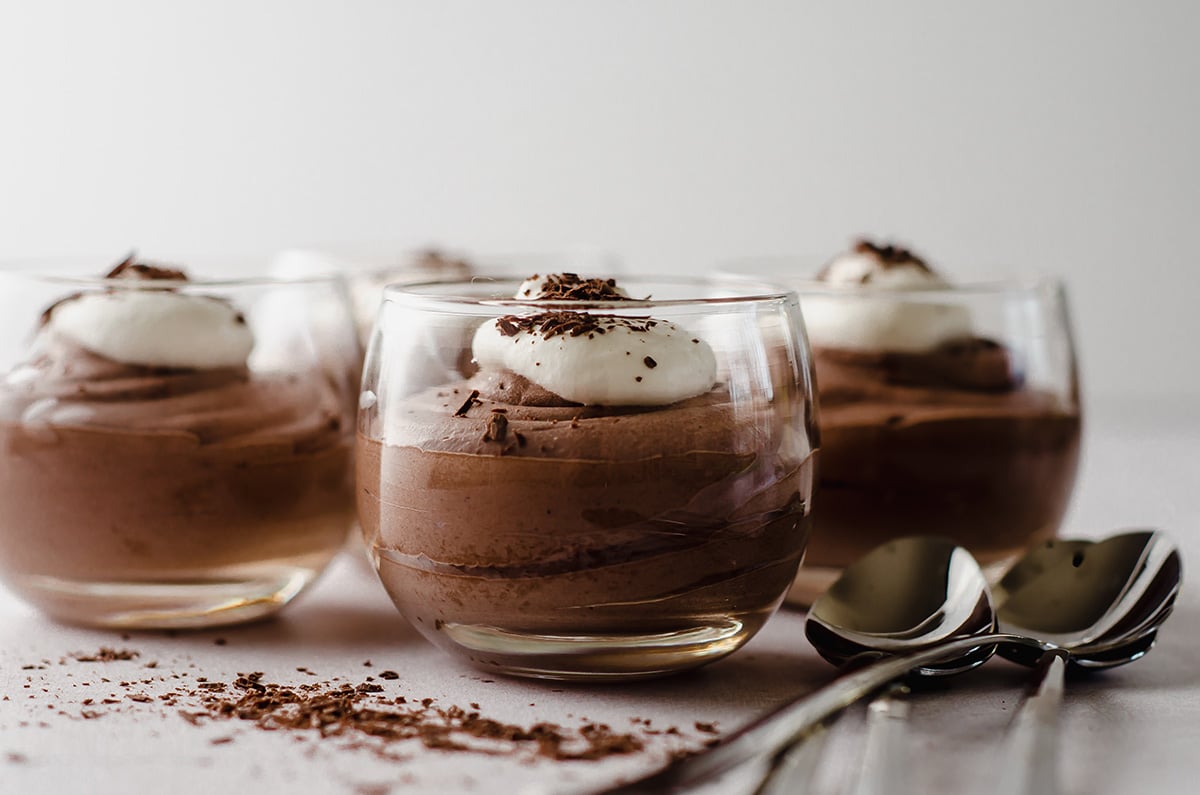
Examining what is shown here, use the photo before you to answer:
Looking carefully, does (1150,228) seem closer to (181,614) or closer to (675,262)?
(675,262)

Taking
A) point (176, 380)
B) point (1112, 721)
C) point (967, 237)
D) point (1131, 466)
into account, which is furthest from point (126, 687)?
point (967, 237)

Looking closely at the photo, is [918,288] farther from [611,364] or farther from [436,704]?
[436,704]

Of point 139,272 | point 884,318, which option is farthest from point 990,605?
point 139,272

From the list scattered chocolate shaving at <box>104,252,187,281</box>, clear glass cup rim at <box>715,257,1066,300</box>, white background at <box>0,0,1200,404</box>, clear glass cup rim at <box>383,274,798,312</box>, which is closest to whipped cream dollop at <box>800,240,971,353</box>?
clear glass cup rim at <box>715,257,1066,300</box>

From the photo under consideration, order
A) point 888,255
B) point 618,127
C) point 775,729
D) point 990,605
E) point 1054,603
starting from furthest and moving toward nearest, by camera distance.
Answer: point 618,127, point 888,255, point 1054,603, point 990,605, point 775,729

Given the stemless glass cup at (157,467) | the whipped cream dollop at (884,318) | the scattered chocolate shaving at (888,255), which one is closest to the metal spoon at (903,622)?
the whipped cream dollop at (884,318)

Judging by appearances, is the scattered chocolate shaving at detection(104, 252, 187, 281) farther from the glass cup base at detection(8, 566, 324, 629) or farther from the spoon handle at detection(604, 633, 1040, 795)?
the spoon handle at detection(604, 633, 1040, 795)
